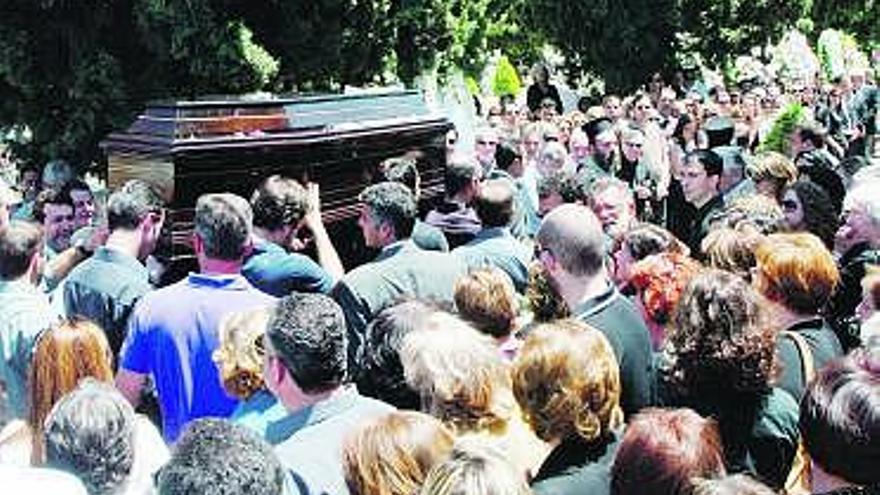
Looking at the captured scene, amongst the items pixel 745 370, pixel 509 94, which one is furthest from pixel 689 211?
pixel 509 94

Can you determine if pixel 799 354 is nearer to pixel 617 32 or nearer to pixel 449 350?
pixel 449 350

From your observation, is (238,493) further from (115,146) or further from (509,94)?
(509,94)

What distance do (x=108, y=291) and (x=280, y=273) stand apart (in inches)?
30.2

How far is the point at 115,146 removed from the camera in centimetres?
743

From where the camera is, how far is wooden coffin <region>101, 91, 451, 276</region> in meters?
7.09

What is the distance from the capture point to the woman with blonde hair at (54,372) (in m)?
4.18

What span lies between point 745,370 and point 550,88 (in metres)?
15.7

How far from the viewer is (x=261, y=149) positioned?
7.43 meters

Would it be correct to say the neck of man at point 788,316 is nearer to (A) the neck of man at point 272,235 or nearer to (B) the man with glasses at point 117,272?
(A) the neck of man at point 272,235

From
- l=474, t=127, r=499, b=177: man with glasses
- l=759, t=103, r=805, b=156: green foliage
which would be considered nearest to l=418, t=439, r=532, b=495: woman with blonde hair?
l=474, t=127, r=499, b=177: man with glasses

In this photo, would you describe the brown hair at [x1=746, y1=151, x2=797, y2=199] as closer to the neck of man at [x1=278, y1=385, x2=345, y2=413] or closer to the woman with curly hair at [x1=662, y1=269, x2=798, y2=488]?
the woman with curly hair at [x1=662, y1=269, x2=798, y2=488]

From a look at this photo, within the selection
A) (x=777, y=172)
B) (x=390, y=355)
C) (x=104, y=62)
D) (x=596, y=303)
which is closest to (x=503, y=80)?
(x=104, y=62)

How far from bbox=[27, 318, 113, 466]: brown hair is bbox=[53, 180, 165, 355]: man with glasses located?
1.30 metres

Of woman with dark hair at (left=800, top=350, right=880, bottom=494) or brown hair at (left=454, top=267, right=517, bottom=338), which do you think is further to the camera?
brown hair at (left=454, top=267, right=517, bottom=338)
